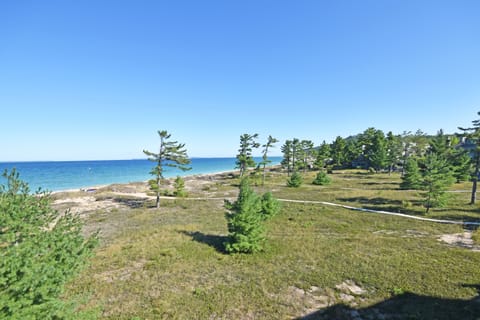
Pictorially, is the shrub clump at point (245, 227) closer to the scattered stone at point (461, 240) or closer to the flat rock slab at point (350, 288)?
the flat rock slab at point (350, 288)

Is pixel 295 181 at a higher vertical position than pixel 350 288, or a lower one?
higher

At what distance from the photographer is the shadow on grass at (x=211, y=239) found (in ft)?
60.8

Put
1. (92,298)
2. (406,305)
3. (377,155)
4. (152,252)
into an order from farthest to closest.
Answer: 1. (377,155)
2. (152,252)
3. (92,298)
4. (406,305)

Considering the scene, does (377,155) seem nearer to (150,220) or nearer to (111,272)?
(150,220)

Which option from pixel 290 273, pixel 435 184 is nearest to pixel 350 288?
pixel 290 273

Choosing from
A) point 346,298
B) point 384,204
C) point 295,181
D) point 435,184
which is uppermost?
point 435,184

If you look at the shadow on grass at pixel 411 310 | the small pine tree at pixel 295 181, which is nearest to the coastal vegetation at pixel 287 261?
the shadow on grass at pixel 411 310

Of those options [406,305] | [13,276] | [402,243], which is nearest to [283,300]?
[406,305]

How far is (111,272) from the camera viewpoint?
47.6 ft

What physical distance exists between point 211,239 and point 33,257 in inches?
628

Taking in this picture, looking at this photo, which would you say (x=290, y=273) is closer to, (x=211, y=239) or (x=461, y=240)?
(x=211, y=239)

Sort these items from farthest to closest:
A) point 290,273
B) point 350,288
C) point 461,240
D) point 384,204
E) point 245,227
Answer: point 384,204, point 461,240, point 245,227, point 290,273, point 350,288

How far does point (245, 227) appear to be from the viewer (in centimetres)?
1755

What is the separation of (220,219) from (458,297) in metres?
21.5
